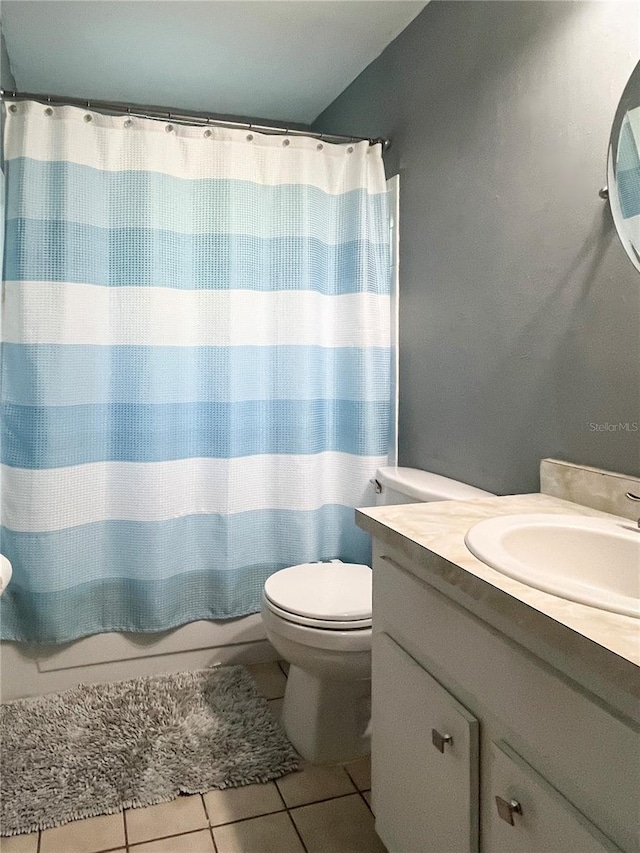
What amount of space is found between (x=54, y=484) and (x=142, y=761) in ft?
2.76

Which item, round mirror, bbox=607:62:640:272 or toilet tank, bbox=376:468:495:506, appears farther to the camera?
toilet tank, bbox=376:468:495:506

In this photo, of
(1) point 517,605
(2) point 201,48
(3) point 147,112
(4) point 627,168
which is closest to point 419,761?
(1) point 517,605

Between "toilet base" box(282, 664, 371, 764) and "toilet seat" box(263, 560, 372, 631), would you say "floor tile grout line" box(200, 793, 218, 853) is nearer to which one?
"toilet base" box(282, 664, 371, 764)

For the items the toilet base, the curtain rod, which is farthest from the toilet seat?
the curtain rod

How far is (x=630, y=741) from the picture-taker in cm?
64

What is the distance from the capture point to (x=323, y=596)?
5.45 feet

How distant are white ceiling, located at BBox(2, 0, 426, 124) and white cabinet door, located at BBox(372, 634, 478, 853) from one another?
198 cm

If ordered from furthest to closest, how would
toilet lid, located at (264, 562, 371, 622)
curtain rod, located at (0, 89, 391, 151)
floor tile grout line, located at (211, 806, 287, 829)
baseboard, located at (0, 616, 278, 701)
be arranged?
baseboard, located at (0, 616, 278, 701), curtain rod, located at (0, 89, 391, 151), toilet lid, located at (264, 562, 371, 622), floor tile grout line, located at (211, 806, 287, 829)

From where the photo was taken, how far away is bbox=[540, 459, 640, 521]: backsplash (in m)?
1.21

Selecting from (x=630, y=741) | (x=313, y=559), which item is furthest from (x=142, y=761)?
(x=630, y=741)

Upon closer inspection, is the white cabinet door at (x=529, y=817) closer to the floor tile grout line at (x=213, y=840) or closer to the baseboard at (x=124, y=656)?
the floor tile grout line at (x=213, y=840)

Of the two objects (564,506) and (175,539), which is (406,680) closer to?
(564,506)

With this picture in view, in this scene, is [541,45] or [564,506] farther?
[541,45]

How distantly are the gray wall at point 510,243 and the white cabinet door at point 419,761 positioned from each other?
62cm
